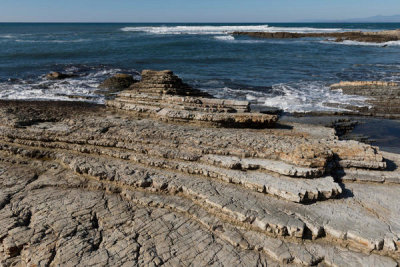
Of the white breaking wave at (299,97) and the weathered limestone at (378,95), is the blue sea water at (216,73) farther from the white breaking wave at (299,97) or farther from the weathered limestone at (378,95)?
the weathered limestone at (378,95)

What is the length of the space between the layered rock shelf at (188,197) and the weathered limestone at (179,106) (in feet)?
2.11

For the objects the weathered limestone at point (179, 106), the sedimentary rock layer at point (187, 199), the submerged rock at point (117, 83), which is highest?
the weathered limestone at point (179, 106)

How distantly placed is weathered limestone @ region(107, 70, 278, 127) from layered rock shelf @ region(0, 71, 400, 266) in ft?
2.11

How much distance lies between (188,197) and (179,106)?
17.6ft

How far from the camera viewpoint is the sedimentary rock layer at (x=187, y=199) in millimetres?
5430

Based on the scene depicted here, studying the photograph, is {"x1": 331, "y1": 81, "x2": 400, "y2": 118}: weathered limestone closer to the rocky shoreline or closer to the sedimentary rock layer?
the sedimentary rock layer

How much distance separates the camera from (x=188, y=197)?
6797mm

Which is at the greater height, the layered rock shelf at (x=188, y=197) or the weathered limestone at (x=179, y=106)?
the weathered limestone at (x=179, y=106)

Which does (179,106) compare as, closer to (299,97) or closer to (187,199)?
(187,199)

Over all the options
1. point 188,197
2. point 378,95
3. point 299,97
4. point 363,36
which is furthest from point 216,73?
point 363,36

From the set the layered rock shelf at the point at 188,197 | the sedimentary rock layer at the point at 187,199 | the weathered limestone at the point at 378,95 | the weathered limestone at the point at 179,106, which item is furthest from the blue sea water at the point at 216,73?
the sedimentary rock layer at the point at 187,199

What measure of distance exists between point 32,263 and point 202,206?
322cm

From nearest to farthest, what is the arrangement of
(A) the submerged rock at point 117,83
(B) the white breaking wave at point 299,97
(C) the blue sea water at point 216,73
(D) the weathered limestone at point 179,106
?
1. (D) the weathered limestone at point 179,106
2. (B) the white breaking wave at point 299,97
3. (C) the blue sea water at point 216,73
4. (A) the submerged rock at point 117,83

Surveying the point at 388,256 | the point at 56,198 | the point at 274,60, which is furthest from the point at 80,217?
the point at 274,60
